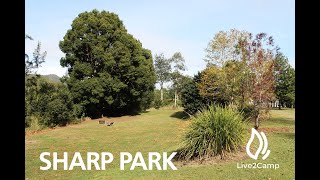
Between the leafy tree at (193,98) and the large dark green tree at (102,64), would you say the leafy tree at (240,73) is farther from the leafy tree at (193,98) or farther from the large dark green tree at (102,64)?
the large dark green tree at (102,64)

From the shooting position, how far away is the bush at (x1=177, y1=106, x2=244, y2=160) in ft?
32.4

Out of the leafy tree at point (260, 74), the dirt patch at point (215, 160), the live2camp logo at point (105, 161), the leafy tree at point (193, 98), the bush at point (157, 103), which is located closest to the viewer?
the dirt patch at point (215, 160)

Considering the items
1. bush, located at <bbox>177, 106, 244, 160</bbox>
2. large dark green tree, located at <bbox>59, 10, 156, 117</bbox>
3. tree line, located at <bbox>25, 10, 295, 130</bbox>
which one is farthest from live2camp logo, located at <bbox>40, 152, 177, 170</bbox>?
large dark green tree, located at <bbox>59, 10, 156, 117</bbox>

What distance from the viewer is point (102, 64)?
→ 106ft

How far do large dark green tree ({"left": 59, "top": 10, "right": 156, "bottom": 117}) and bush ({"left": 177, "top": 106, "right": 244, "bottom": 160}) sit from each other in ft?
70.1

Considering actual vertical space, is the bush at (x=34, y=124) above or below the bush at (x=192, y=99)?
below

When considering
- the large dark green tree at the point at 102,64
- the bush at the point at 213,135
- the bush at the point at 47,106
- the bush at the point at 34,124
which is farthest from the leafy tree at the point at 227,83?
the bush at the point at 34,124

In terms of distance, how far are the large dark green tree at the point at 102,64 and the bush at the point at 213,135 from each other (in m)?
21.4

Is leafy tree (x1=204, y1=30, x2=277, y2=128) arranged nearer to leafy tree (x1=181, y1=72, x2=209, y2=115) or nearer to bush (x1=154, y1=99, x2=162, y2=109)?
leafy tree (x1=181, y1=72, x2=209, y2=115)

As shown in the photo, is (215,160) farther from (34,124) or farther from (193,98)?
(193,98)

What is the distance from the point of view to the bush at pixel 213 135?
32.4 feet

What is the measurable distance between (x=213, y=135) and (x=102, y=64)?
23973 mm
